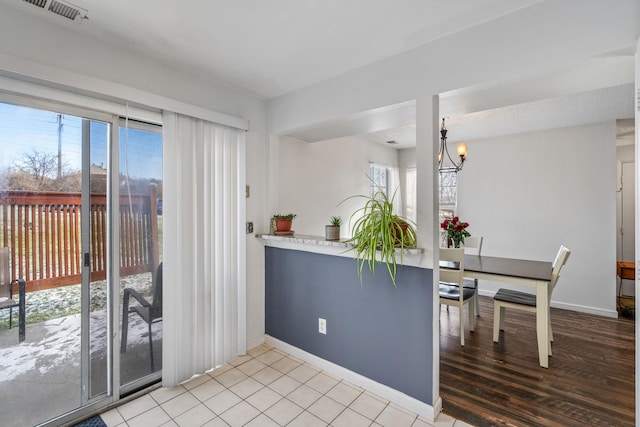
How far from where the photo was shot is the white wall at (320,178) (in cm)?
315

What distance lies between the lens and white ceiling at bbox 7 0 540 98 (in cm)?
157

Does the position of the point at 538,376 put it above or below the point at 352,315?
below

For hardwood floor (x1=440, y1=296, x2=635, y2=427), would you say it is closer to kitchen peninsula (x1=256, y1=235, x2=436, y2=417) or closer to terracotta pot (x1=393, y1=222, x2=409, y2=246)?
kitchen peninsula (x1=256, y1=235, x2=436, y2=417)

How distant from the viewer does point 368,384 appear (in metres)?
2.19

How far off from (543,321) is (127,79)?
149 inches

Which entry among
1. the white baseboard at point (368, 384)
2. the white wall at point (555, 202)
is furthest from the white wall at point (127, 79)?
the white wall at point (555, 202)

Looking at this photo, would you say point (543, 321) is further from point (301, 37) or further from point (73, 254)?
point (73, 254)

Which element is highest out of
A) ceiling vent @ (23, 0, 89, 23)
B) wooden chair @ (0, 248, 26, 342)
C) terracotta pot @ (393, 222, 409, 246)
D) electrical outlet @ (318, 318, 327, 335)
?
ceiling vent @ (23, 0, 89, 23)

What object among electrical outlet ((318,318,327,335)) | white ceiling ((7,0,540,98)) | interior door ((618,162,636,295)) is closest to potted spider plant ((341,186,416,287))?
electrical outlet ((318,318,327,335))

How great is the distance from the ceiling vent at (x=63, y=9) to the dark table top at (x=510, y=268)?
141 inches

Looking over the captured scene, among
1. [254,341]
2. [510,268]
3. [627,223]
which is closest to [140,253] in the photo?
[254,341]

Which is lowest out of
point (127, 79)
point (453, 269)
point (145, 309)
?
point (145, 309)

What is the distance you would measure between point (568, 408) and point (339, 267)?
1.82 m

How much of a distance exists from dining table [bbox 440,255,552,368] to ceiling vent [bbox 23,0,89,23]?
141 inches
